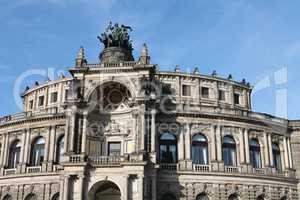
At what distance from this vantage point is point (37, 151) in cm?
4753

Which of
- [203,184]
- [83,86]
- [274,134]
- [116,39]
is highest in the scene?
[116,39]

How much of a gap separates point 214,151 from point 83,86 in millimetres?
15292

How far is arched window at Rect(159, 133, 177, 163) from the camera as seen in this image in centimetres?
4400

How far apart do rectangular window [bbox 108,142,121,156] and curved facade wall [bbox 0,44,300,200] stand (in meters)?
0.11

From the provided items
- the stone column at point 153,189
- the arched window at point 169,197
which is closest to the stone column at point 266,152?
the arched window at point 169,197

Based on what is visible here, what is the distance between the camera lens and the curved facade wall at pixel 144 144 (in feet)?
130

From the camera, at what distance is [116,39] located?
49469mm

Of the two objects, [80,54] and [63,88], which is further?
[63,88]

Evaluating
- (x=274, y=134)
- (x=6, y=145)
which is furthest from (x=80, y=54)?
(x=274, y=134)

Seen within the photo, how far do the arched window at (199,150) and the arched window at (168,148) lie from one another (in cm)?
206

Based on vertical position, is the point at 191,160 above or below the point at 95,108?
below

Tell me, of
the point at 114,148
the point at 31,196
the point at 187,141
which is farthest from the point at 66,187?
the point at 187,141

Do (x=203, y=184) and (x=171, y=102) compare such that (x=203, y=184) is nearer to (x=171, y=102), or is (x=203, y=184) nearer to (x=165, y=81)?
(x=171, y=102)

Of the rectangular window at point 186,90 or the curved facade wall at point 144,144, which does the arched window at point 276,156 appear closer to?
the curved facade wall at point 144,144
